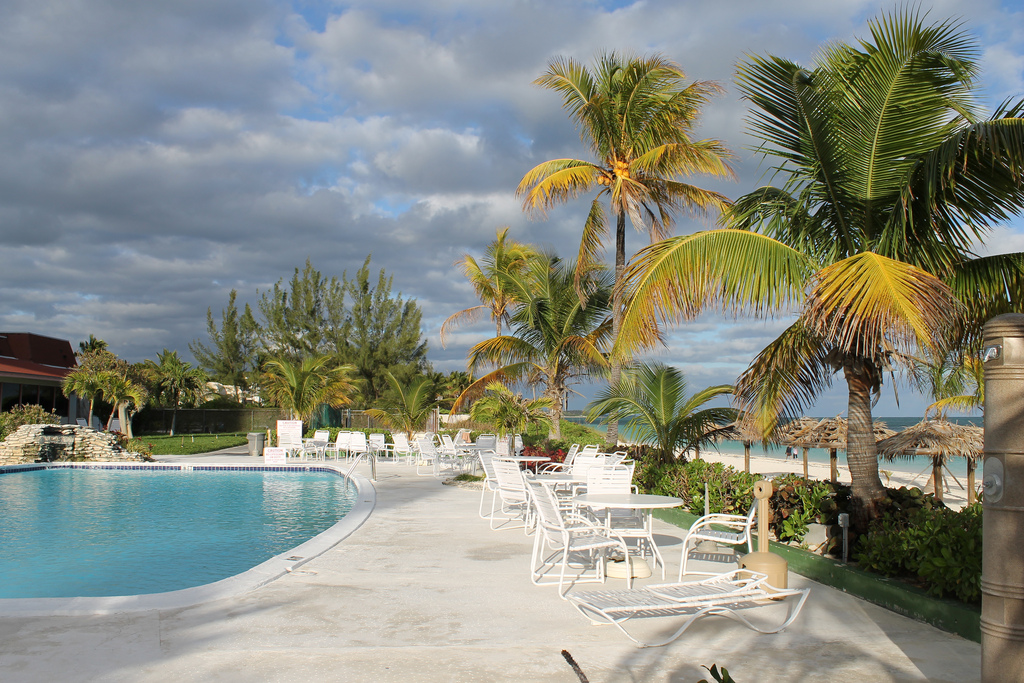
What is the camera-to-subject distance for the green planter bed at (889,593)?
420cm

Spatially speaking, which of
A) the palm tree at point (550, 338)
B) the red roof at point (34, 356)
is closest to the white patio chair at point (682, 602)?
the palm tree at point (550, 338)

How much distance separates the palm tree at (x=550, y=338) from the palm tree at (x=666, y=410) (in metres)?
5.65

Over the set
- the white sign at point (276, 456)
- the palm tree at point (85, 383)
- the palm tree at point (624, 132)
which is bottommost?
the white sign at point (276, 456)

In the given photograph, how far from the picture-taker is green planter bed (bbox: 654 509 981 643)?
13.8 ft

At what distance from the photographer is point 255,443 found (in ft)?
75.6

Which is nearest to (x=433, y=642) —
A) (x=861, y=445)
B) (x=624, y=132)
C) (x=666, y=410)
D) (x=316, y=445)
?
(x=861, y=445)

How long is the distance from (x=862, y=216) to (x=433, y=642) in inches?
202

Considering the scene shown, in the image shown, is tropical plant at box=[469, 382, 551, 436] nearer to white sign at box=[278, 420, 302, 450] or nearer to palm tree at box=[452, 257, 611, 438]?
palm tree at box=[452, 257, 611, 438]

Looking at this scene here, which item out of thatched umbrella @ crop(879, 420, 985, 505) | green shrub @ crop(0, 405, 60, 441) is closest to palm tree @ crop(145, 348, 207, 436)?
green shrub @ crop(0, 405, 60, 441)

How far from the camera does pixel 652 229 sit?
46.1 feet

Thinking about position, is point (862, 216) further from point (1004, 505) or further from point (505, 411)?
point (505, 411)

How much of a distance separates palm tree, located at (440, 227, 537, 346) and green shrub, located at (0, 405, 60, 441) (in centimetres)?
1442

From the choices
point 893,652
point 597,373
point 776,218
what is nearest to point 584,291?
point 597,373

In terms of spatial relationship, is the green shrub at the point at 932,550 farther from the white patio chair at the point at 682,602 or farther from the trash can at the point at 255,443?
the trash can at the point at 255,443
